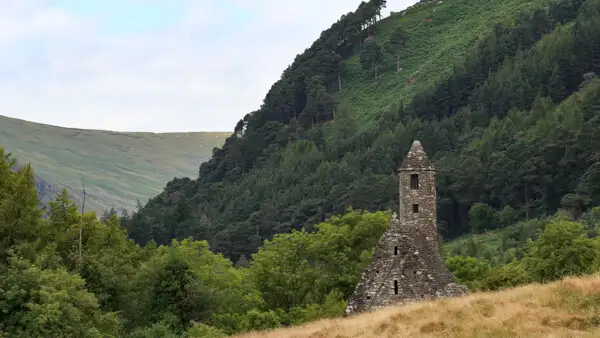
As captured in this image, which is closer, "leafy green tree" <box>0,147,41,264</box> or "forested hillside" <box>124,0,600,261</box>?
"leafy green tree" <box>0,147,41,264</box>

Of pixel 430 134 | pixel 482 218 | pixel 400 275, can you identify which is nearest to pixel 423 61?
pixel 430 134

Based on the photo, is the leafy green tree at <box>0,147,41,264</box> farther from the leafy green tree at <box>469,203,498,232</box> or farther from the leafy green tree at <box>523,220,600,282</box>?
the leafy green tree at <box>469,203,498,232</box>

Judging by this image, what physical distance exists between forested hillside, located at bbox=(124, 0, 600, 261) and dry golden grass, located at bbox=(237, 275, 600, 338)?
6993 centimetres

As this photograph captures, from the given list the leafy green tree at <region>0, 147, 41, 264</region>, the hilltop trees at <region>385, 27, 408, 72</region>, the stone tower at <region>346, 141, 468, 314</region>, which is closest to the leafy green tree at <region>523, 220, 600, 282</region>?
the stone tower at <region>346, 141, 468, 314</region>

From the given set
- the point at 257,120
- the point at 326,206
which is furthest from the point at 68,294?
the point at 257,120

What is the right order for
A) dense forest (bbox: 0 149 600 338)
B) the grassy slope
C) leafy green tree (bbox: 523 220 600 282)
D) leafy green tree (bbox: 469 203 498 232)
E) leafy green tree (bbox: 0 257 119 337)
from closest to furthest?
leafy green tree (bbox: 0 257 119 337) < dense forest (bbox: 0 149 600 338) < leafy green tree (bbox: 523 220 600 282) < leafy green tree (bbox: 469 203 498 232) < the grassy slope

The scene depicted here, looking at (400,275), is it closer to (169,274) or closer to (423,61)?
(169,274)

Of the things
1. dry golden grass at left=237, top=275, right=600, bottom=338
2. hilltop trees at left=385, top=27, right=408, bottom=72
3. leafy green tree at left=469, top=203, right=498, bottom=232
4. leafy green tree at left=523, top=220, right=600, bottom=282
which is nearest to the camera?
dry golden grass at left=237, top=275, right=600, bottom=338

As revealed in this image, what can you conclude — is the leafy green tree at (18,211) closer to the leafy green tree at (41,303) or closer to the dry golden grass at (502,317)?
the leafy green tree at (41,303)

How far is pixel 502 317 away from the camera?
23.2m

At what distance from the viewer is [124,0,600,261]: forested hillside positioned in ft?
348

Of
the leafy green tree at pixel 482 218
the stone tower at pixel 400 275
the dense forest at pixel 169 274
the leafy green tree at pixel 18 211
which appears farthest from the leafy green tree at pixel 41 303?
the leafy green tree at pixel 482 218

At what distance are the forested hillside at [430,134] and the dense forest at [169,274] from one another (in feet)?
143

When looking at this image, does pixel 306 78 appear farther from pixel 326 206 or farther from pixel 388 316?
pixel 388 316
